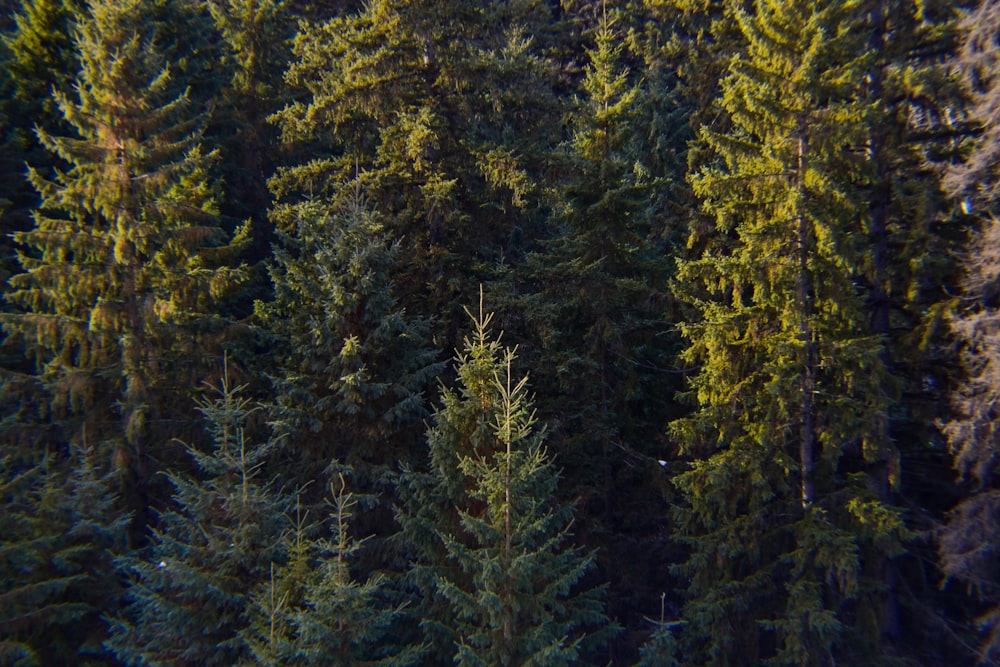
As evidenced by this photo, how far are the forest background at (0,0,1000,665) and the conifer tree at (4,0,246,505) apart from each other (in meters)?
0.07

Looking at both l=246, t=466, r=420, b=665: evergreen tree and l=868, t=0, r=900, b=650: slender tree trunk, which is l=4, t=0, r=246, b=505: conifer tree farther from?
l=868, t=0, r=900, b=650: slender tree trunk

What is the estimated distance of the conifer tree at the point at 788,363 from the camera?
11836 millimetres

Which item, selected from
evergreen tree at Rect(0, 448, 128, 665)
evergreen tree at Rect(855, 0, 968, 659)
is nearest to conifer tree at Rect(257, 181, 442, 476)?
evergreen tree at Rect(0, 448, 128, 665)

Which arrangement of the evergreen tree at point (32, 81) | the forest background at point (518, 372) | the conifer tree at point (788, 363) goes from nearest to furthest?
the forest background at point (518, 372), the conifer tree at point (788, 363), the evergreen tree at point (32, 81)

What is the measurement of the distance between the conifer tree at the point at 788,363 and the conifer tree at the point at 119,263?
10.1m

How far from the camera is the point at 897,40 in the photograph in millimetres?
13547

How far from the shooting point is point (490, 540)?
11023 mm

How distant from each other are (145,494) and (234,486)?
3932 mm

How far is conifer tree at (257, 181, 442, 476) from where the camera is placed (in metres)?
12.7

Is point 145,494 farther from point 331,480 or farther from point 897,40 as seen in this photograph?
point 897,40

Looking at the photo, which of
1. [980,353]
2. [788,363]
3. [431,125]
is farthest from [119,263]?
[980,353]

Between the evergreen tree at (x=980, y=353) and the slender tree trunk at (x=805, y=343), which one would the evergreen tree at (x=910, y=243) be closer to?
the evergreen tree at (x=980, y=353)

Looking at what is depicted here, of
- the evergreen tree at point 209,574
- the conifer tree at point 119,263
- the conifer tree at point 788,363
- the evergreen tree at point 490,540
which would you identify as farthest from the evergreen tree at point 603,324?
the conifer tree at point 119,263

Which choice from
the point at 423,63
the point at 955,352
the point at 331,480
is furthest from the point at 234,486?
the point at 955,352
